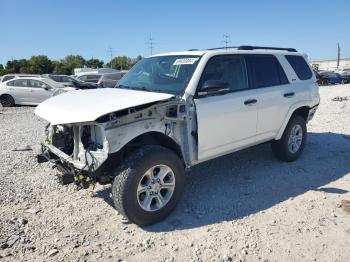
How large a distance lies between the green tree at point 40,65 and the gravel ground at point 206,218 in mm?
70208

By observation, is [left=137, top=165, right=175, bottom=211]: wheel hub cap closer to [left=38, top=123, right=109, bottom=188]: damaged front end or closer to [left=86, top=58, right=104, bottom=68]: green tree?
[left=38, top=123, right=109, bottom=188]: damaged front end

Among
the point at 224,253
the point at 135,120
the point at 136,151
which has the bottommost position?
the point at 224,253

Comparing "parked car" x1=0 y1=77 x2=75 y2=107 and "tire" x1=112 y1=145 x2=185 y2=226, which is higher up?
"parked car" x1=0 y1=77 x2=75 y2=107

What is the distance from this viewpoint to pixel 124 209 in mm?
3689

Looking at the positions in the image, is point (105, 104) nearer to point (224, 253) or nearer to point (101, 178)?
point (101, 178)

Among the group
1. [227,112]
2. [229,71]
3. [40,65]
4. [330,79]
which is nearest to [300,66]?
[229,71]

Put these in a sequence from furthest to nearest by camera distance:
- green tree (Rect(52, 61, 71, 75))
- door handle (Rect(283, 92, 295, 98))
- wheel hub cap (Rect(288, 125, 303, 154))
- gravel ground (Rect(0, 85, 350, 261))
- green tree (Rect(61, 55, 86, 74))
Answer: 1. green tree (Rect(61, 55, 86, 74))
2. green tree (Rect(52, 61, 71, 75))
3. wheel hub cap (Rect(288, 125, 303, 154))
4. door handle (Rect(283, 92, 295, 98))
5. gravel ground (Rect(0, 85, 350, 261))

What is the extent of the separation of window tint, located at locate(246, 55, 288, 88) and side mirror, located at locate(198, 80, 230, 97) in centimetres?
98

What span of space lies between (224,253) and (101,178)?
153 cm

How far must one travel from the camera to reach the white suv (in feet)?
12.1

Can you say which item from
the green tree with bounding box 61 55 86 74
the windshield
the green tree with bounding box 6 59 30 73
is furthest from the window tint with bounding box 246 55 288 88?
the green tree with bounding box 61 55 86 74

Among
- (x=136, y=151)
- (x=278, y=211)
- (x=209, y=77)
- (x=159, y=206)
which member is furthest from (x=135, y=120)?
(x=278, y=211)

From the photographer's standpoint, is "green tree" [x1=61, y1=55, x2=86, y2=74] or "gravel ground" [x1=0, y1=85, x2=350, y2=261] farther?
"green tree" [x1=61, y1=55, x2=86, y2=74]

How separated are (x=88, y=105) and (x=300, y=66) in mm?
4147
